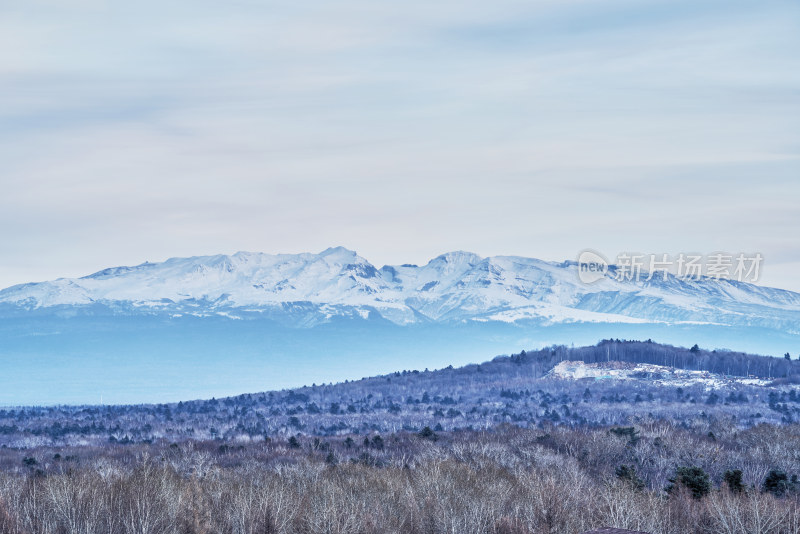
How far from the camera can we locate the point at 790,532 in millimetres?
79125

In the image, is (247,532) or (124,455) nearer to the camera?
(247,532)

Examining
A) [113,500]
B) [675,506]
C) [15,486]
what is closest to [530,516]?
[675,506]

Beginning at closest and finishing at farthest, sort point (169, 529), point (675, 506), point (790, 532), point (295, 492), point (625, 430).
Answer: point (790, 532), point (169, 529), point (675, 506), point (295, 492), point (625, 430)

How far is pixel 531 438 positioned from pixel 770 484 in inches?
2633

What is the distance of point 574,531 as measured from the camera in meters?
83.2

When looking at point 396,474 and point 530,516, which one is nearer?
point 530,516

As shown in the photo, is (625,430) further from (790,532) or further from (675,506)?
(790,532)

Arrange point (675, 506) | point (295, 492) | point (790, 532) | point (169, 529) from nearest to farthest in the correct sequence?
point (790, 532) < point (169, 529) < point (675, 506) < point (295, 492)

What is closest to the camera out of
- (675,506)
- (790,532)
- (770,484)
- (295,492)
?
(790,532)

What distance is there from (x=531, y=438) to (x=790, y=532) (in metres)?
104

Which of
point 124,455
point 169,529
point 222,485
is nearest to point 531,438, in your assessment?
point 124,455

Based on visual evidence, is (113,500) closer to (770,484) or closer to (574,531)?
(574,531)

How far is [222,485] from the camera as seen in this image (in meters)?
113

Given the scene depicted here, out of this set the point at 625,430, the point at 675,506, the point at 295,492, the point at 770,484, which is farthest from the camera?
the point at 625,430
